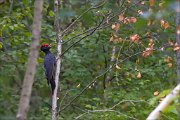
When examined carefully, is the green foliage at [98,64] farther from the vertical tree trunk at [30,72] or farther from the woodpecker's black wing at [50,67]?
the vertical tree trunk at [30,72]

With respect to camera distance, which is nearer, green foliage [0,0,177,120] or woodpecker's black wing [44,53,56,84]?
woodpecker's black wing [44,53,56,84]

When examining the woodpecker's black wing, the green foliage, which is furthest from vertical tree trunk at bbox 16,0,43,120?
the green foliage

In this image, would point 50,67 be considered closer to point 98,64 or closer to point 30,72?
point 98,64

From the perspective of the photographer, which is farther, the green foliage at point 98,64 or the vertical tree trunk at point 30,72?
the green foliage at point 98,64

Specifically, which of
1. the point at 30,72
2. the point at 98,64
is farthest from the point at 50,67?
the point at 30,72

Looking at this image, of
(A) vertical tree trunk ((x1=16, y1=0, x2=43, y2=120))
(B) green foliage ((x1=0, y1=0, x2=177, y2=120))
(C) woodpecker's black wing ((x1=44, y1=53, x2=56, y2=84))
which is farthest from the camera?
(B) green foliage ((x1=0, y1=0, x2=177, y2=120))

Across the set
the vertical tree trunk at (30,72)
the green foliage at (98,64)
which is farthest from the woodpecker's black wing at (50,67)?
the vertical tree trunk at (30,72)

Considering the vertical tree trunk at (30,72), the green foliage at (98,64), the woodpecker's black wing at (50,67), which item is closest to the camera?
the vertical tree trunk at (30,72)

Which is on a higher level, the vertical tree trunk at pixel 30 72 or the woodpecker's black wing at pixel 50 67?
the woodpecker's black wing at pixel 50 67

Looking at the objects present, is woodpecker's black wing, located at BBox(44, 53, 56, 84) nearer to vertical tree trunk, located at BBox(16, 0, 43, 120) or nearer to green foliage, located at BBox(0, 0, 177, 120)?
green foliage, located at BBox(0, 0, 177, 120)

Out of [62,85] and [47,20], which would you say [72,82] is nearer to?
[62,85]

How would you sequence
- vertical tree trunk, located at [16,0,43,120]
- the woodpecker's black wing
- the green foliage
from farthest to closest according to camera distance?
1. the green foliage
2. the woodpecker's black wing
3. vertical tree trunk, located at [16,0,43,120]

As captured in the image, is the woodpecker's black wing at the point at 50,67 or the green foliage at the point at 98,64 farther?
the green foliage at the point at 98,64

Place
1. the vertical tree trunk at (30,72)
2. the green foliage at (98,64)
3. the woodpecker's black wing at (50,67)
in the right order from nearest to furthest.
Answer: the vertical tree trunk at (30,72) → the woodpecker's black wing at (50,67) → the green foliage at (98,64)
